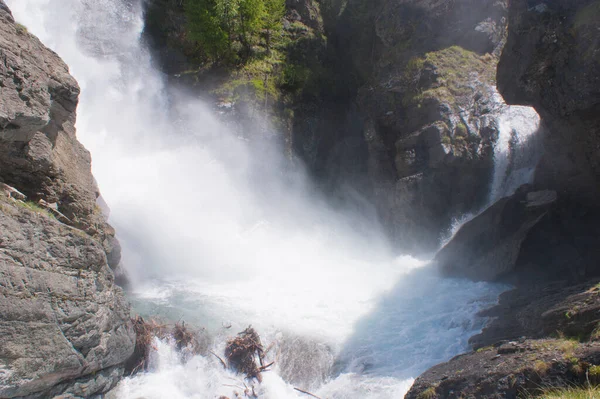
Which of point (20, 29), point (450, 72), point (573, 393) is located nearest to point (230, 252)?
point (20, 29)

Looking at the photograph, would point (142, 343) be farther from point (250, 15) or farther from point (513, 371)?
point (250, 15)

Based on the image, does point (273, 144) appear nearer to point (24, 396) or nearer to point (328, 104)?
point (328, 104)

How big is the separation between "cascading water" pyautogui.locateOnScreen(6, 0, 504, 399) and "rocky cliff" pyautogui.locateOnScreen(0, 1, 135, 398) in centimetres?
165

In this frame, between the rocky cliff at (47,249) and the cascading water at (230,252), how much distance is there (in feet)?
5.41

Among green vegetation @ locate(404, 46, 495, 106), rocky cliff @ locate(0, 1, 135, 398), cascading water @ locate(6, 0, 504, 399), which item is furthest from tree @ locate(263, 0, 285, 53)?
rocky cliff @ locate(0, 1, 135, 398)

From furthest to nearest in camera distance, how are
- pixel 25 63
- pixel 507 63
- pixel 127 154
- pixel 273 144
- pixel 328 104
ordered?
pixel 328 104, pixel 273 144, pixel 127 154, pixel 507 63, pixel 25 63

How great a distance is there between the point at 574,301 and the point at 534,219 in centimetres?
718

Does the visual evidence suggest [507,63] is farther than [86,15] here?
No

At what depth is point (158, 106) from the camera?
67.1 ft

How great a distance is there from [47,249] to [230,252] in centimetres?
1068

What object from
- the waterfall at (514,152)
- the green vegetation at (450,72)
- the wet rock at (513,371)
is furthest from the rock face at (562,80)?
the wet rock at (513,371)

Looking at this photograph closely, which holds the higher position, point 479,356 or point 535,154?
point 535,154

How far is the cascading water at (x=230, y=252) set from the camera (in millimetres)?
9945

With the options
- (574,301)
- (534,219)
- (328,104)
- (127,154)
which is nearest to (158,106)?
(127,154)
